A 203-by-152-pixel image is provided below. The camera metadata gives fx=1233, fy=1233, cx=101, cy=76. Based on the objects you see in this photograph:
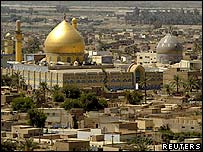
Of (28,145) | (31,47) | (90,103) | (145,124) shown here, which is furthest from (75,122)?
(31,47)

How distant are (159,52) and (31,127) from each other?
61.3 feet

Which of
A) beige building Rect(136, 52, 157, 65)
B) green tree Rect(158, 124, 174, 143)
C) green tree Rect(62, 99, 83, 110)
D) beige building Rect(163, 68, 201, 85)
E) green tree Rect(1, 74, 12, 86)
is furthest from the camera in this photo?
beige building Rect(136, 52, 157, 65)

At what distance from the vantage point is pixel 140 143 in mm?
26250

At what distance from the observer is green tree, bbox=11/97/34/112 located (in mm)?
33156

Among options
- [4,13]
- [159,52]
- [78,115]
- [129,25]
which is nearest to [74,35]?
[159,52]

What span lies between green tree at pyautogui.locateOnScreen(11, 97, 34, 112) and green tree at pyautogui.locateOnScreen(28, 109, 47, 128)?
7.44 feet

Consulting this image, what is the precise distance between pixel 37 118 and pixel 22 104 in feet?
10.3

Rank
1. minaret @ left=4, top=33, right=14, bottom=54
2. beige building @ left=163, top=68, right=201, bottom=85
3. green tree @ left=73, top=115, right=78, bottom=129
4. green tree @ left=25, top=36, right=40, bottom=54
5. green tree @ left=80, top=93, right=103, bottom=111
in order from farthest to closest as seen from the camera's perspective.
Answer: green tree @ left=25, top=36, right=40, bottom=54
minaret @ left=4, top=33, right=14, bottom=54
beige building @ left=163, top=68, right=201, bottom=85
green tree @ left=80, top=93, right=103, bottom=111
green tree @ left=73, top=115, right=78, bottom=129

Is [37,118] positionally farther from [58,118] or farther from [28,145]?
[28,145]

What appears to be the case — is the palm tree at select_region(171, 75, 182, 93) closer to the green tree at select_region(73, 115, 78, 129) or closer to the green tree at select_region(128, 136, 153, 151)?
the green tree at select_region(73, 115, 78, 129)

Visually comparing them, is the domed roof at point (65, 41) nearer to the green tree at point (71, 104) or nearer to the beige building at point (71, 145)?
the green tree at point (71, 104)

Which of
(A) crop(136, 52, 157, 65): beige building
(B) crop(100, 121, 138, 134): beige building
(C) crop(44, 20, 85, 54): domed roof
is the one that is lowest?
(A) crop(136, 52, 157, 65): beige building

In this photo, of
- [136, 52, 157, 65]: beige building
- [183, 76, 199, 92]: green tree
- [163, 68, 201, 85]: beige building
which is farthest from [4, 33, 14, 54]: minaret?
[183, 76, 199, 92]: green tree

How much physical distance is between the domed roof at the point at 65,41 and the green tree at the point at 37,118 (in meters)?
11.8
